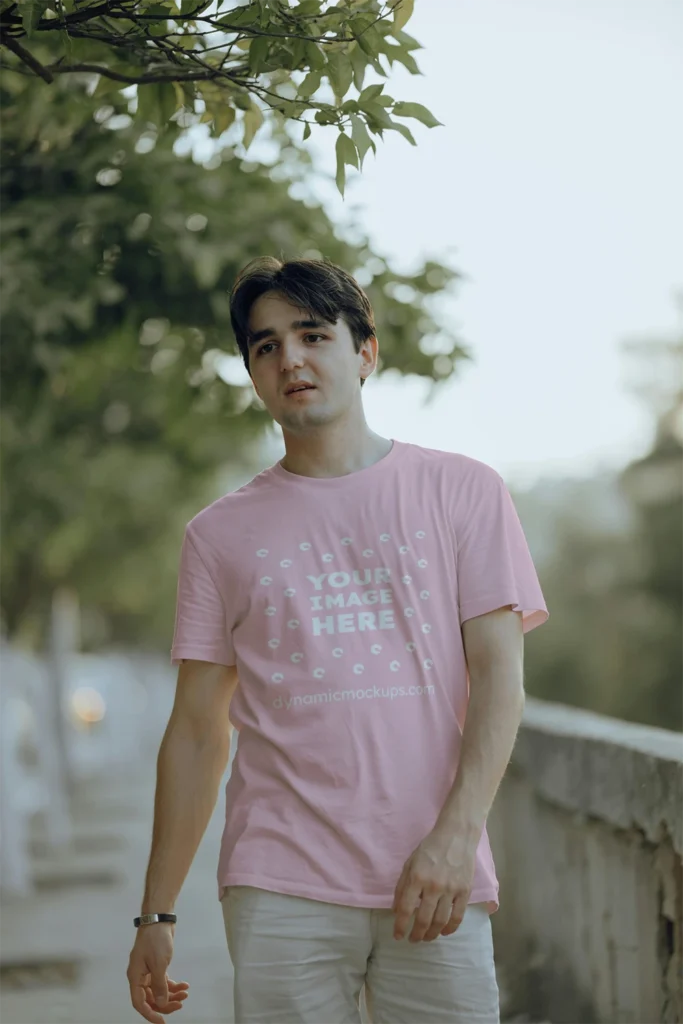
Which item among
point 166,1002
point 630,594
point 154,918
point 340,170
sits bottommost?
point 166,1002

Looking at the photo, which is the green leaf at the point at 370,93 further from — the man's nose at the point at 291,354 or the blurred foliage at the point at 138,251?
the blurred foliage at the point at 138,251

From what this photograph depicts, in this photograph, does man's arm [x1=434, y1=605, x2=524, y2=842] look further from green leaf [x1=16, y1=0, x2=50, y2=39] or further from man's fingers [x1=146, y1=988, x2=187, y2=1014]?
→ green leaf [x1=16, y1=0, x2=50, y2=39]

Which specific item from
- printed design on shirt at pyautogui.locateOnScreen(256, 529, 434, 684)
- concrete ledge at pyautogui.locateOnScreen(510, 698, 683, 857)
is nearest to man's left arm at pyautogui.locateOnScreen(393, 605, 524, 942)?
printed design on shirt at pyautogui.locateOnScreen(256, 529, 434, 684)

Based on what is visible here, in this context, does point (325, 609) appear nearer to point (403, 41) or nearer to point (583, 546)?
point (403, 41)

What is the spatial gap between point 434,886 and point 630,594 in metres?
39.8

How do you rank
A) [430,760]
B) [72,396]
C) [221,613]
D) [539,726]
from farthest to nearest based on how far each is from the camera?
[72,396] → [539,726] → [221,613] → [430,760]

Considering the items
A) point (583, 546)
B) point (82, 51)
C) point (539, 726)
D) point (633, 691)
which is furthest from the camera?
point (583, 546)

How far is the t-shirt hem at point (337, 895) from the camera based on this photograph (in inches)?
106

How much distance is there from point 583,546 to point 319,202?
132ft

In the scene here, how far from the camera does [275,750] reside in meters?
2.82

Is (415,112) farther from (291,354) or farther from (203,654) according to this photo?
(203,654)

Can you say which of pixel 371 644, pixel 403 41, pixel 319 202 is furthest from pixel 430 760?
pixel 319 202

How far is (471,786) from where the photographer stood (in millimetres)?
2648

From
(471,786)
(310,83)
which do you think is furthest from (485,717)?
(310,83)
